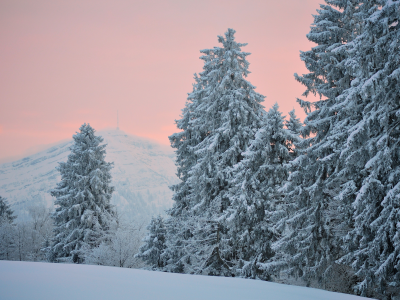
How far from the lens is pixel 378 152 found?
9.05m

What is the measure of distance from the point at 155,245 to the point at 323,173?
Result: 13062 millimetres

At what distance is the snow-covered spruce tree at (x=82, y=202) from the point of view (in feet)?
70.5

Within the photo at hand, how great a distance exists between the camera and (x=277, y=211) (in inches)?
478

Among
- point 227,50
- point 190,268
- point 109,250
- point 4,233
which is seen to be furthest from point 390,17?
point 4,233

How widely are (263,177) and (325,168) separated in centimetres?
277

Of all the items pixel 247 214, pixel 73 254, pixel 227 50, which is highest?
pixel 227 50

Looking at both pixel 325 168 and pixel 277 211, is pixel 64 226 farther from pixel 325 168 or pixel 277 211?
pixel 325 168

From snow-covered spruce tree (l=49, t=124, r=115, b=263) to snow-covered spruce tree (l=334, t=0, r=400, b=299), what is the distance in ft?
58.8

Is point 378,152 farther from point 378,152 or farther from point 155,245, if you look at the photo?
point 155,245

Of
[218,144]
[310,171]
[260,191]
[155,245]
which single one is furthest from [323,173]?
[155,245]

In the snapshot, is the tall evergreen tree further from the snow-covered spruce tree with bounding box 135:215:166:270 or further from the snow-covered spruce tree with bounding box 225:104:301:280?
the snow-covered spruce tree with bounding box 135:215:166:270

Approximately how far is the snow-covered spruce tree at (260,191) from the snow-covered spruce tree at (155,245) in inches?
317

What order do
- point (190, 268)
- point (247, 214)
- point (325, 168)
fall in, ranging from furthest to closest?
point (190, 268) → point (247, 214) → point (325, 168)

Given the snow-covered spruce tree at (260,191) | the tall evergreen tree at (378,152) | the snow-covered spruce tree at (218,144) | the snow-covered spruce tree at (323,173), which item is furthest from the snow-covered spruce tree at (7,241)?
the tall evergreen tree at (378,152)
